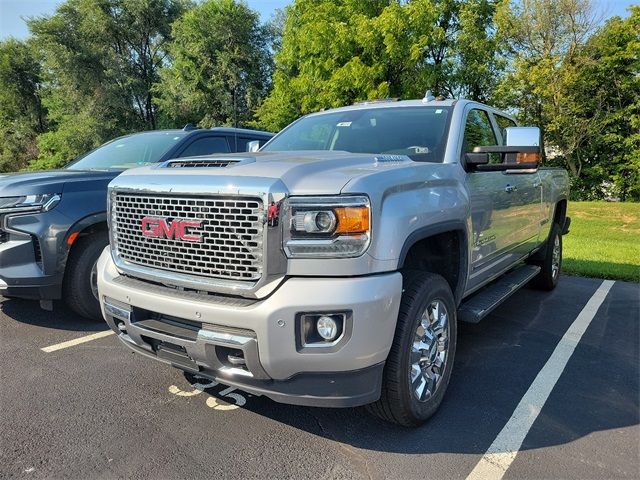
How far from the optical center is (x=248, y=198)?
92.7 inches

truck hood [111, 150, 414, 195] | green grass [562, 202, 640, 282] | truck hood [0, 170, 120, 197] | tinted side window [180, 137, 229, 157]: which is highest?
tinted side window [180, 137, 229, 157]

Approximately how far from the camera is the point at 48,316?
484cm

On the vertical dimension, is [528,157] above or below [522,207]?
above

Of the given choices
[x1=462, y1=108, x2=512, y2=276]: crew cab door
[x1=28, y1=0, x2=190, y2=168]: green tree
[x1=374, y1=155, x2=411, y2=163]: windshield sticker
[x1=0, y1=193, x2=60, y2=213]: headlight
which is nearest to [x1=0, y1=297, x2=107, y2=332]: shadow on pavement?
[x1=0, y1=193, x2=60, y2=213]: headlight

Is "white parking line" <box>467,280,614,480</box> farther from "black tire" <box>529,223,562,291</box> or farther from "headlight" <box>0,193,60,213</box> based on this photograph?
"headlight" <box>0,193,60,213</box>

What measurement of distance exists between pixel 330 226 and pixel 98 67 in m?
35.6

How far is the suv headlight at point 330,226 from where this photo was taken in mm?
2314

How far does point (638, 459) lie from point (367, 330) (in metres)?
1.68

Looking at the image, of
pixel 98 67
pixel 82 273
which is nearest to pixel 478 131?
pixel 82 273

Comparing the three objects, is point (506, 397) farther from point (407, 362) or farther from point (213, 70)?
point (213, 70)

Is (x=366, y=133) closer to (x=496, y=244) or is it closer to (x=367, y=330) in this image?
(x=496, y=244)

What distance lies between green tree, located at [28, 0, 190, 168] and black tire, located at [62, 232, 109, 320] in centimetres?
Result: 3087

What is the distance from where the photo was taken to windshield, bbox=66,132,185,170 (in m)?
5.34

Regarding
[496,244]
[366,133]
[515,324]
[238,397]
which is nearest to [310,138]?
[366,133]
